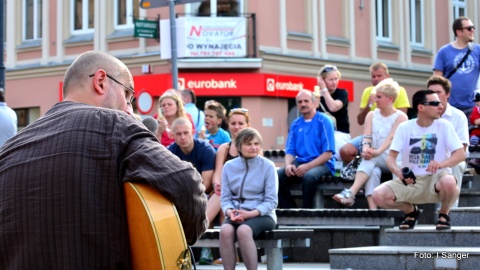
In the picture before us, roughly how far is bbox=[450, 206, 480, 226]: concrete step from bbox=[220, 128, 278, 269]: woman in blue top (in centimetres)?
187

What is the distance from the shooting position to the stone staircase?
9.50 metres

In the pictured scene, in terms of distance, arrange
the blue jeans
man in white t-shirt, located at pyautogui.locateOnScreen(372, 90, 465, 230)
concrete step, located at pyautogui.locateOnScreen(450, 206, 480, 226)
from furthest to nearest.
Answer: the blue jeans, concrete step, located at pyautogui.locateOnScreen(450, 206, 480, 226), man in white t-shirt, located at pyautogui.locateOnScreen(372, 90, 465, 230)

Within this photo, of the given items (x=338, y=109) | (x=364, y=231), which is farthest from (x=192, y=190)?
(x=338, y=109)

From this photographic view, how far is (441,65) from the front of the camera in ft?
47.6

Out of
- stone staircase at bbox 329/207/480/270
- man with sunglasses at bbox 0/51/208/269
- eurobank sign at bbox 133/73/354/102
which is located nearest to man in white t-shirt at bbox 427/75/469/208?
stone staircase at bbox 329/207/480/270

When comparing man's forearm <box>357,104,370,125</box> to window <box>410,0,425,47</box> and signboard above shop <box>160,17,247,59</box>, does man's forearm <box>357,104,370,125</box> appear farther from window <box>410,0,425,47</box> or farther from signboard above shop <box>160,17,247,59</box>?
window <box>410,0,425,47</box>

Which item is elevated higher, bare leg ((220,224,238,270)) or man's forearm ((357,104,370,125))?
man's forearm ((357,104,370,125))

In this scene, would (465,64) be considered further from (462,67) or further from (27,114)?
(27,114)

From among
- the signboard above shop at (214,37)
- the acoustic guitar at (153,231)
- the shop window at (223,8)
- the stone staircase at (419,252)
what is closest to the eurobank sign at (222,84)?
the signboard above shop at (214,37)

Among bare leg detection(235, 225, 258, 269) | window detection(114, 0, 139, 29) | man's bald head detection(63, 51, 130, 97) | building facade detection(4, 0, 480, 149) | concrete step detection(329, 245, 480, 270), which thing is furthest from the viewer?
window detection(114, 0, 139, 29)

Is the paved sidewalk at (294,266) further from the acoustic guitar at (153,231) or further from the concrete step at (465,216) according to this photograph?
the acoustic guitar at (153,231)

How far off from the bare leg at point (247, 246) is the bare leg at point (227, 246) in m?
0.14

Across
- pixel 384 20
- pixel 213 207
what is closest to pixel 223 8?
pixel 384 20

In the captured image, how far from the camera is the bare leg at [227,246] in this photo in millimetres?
10477
